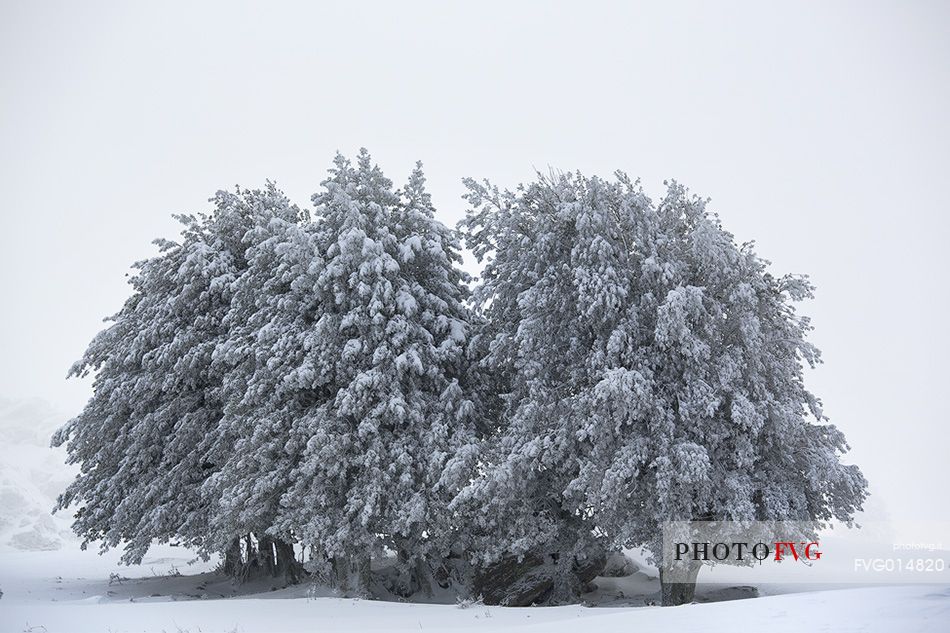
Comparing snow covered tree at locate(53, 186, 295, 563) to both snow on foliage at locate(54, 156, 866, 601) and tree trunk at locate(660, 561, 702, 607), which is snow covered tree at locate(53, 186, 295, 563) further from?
tree trunk at locate(660, 561, 702, 607)

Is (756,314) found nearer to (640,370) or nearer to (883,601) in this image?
(640,370)

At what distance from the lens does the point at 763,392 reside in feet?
56.3

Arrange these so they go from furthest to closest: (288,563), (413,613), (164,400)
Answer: (288,563) → (164,400) → (413,613)

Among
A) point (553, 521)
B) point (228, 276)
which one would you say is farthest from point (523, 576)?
point (228, 276)

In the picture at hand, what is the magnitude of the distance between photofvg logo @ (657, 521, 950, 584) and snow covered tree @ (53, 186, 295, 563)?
13.4 meters

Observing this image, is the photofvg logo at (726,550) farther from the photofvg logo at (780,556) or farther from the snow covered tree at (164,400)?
the snow covered tree at (164,400)

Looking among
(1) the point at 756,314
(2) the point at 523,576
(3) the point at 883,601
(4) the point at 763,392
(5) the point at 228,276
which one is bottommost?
(2) the point at 523,576

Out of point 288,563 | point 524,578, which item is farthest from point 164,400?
point 524,578

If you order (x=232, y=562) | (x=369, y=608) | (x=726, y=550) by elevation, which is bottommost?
(x=232, y=562)

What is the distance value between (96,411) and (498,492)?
47.4ft

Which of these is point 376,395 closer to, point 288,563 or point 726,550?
point 288,563

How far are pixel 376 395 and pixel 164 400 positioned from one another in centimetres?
835

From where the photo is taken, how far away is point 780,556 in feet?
57.1

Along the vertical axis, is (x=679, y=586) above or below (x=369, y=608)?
below
